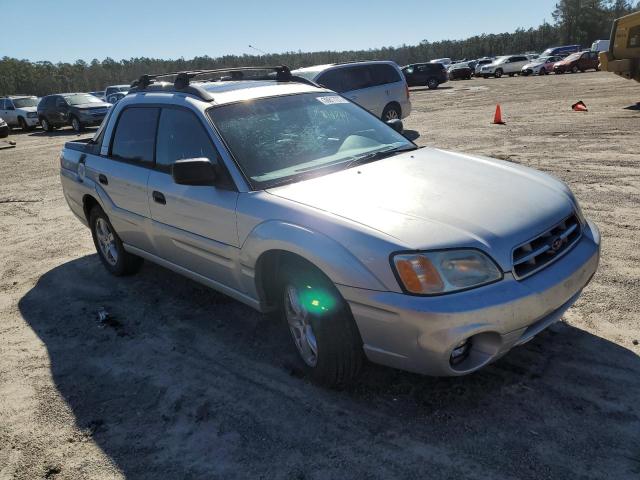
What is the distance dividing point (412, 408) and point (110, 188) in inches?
130

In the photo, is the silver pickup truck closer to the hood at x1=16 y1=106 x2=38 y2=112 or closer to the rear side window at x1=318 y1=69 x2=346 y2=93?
the rear side window at x1=318 y1=69 x2=346 y2=93

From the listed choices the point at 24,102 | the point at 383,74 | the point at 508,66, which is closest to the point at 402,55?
the point at 508,66

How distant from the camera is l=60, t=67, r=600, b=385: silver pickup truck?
8.26ft

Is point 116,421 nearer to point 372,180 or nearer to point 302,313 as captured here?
point 302,313

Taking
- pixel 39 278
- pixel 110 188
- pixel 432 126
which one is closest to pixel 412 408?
pixel 110 188

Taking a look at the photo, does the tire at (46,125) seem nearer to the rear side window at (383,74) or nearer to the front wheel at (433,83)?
the rear side window at (383,74)

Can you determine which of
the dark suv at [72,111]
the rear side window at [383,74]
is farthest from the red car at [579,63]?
the dark suv at [72,111]

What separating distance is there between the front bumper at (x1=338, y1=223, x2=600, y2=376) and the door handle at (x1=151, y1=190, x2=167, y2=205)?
6.15 ft

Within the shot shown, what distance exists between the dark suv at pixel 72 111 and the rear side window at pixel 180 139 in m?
18.7

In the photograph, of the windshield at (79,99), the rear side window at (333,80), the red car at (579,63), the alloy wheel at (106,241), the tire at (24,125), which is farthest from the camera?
the red car at (579,63)

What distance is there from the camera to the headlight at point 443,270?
2486 mm

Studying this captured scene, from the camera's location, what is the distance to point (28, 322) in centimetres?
448

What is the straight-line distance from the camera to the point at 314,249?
2.73m

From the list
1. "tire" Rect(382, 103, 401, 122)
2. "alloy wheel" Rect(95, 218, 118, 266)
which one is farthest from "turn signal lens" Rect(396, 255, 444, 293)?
"tire" Rect(382, 103, 401, 122)
